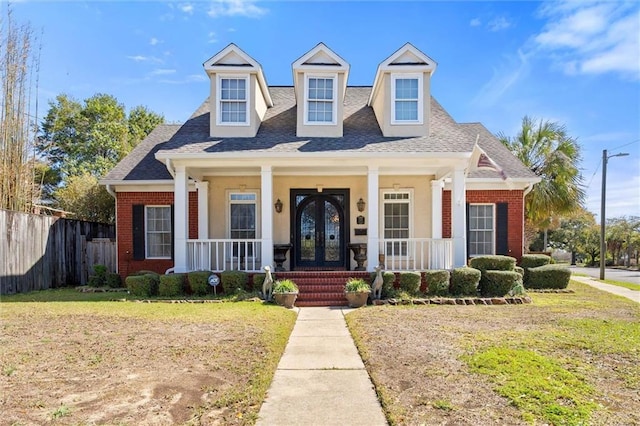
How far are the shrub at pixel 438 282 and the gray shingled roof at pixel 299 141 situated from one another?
3192 millimetres

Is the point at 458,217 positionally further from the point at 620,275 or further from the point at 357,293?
the point at 620,275

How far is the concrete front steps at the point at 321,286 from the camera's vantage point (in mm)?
10241

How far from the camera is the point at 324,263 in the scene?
522 inches

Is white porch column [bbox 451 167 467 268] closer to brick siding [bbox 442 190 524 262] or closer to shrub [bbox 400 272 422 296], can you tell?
shrub [bbox 400 272 422 296]

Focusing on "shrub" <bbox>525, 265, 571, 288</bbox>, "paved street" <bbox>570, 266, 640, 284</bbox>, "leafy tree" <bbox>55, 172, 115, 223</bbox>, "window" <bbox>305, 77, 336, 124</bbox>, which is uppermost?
"window" <bbox>305, 77, 336, 124</bbox>

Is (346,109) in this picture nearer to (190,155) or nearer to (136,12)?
(190,155)

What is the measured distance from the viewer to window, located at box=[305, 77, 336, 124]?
1222cm

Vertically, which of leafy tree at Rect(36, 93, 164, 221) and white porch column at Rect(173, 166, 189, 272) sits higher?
leafy tree at Rect(36, 93, 164, 221)

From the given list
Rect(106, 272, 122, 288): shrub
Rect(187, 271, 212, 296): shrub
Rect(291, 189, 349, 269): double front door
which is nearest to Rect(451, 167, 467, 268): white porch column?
Rect(291, 189, 349, 269): double front door

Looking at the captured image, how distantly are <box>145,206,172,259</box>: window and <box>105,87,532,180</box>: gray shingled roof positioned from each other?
3.87ft

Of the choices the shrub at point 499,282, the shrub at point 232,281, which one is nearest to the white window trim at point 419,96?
the shrub at point 499,282

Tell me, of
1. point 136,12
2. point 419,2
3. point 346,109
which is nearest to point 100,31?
point 136,12

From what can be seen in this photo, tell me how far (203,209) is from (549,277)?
35.1 feet

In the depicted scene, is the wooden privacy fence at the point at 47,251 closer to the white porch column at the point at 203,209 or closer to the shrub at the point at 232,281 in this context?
the white porch column at the point at 203,209
